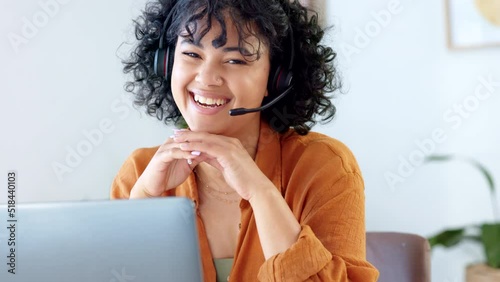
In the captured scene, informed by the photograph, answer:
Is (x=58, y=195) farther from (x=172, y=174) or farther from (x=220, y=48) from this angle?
(x=220, y=48)

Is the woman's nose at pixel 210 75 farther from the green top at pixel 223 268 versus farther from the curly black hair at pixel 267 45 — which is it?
the green top at pixel 223 268

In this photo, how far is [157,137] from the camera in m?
2.51

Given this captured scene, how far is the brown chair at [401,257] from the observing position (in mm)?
1452

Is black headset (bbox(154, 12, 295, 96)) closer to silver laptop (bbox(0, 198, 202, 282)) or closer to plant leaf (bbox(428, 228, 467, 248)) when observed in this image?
silver laptop (bbox(0, 198, 202, 282))

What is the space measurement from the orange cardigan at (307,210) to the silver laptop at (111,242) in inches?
15.9

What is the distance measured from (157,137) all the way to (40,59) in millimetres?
547

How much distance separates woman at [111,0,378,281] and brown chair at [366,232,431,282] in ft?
0.88

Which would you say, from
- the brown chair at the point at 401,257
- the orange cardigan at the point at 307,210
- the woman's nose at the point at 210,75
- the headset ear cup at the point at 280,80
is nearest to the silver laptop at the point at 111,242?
the orange cardigan at the point at 307,210

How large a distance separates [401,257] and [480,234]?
1.18m

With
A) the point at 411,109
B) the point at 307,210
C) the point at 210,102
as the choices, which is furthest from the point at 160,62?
the point at 411,109

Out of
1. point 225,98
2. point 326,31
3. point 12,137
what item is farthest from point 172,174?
point 12,137

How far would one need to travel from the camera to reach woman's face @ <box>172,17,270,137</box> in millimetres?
1198

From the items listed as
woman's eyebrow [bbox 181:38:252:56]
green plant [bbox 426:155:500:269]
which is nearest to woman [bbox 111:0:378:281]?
woman's eyebrow [bbox 181:38:252:56]

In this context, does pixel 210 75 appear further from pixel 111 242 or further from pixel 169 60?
pixel 111 242
